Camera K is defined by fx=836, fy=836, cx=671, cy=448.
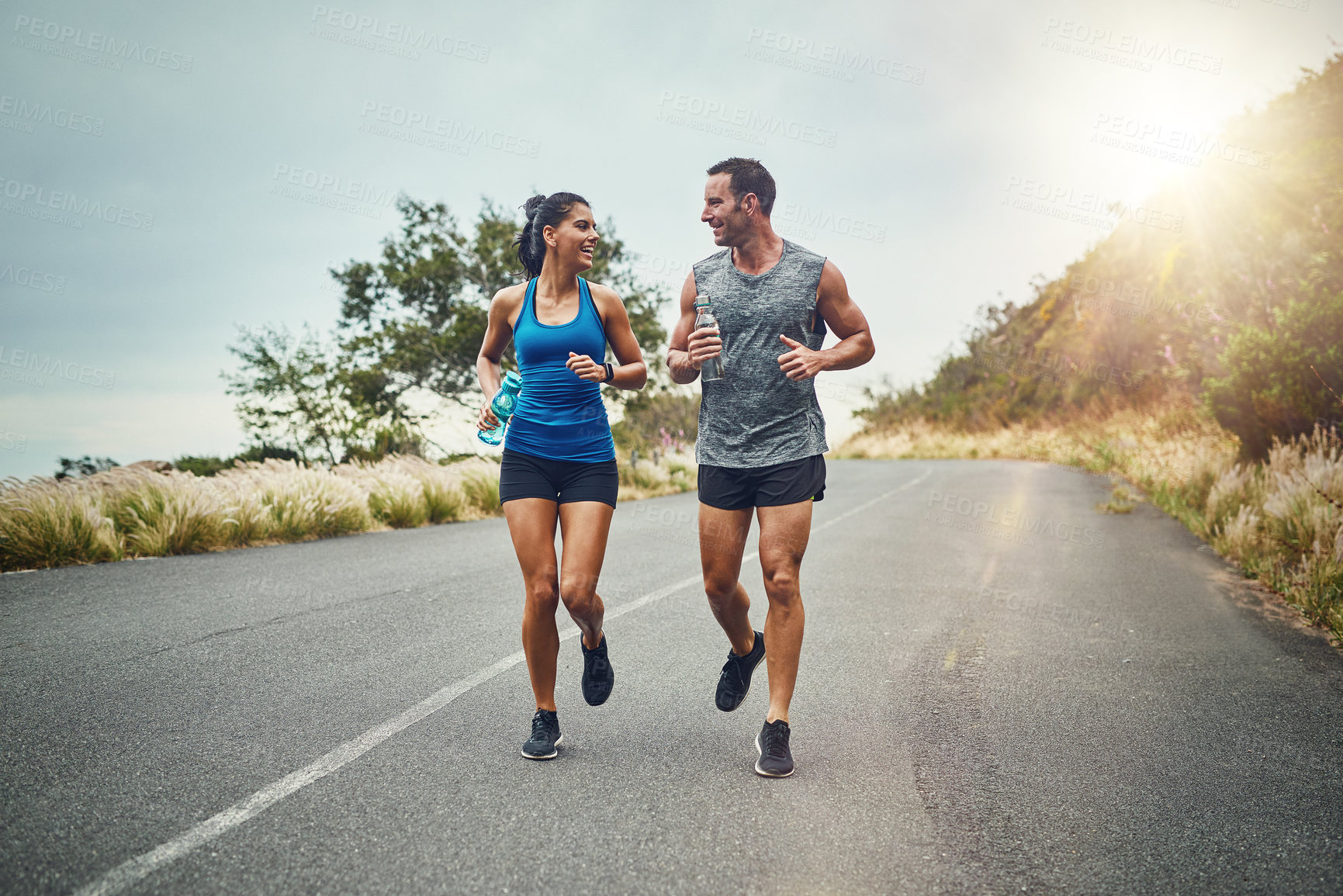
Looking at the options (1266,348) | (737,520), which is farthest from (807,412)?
(1266,348)

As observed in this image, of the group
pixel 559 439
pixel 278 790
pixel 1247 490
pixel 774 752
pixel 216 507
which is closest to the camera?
pixel 278 790

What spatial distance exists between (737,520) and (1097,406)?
30824 mm

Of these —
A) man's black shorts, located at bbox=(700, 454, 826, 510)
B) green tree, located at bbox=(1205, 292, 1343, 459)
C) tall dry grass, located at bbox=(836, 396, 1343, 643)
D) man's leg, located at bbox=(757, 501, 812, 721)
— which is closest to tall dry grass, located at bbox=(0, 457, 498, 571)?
man's black shorts, located at bbox=(700, 454, 826, 510)

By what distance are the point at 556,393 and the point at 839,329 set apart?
1292mm

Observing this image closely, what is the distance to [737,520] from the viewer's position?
359 cm

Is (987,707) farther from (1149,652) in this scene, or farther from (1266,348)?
(1266,348)

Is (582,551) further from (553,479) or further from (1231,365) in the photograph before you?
(1231,365)

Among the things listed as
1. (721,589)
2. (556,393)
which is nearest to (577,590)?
(721,589)

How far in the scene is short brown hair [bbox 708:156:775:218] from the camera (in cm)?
356

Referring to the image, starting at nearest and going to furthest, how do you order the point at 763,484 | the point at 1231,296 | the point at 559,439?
the point at 763,484 < the point at 559,439 < the point at 1231,296

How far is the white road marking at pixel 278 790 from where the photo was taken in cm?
249

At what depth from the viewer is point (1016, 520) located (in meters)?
12.2

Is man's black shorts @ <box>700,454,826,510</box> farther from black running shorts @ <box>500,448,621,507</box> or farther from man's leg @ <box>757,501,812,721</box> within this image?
black running shorts @ <box>500,448,621,507</box>

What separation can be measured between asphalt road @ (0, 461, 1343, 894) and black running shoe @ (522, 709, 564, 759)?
8cm
